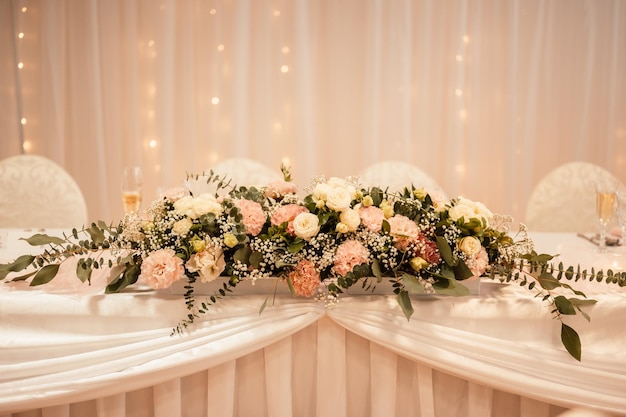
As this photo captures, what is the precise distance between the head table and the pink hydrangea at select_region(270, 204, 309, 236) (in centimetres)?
18

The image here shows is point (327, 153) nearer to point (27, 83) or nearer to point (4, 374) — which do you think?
point (27, 83)

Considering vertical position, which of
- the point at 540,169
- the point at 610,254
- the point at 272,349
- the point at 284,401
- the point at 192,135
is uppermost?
the point at 192,135

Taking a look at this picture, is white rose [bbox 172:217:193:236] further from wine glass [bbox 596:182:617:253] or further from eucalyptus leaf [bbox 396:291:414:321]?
wine glass [bbox 596:182:617:253]

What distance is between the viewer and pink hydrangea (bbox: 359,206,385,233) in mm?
1182

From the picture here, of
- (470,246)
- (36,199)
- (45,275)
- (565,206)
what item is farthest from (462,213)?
(36,199)

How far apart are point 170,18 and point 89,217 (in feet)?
5.26

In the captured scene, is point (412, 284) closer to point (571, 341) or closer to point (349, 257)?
point (349, 257)

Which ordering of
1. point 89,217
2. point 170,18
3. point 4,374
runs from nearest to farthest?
point 4,374
point 170,18
point 89,217

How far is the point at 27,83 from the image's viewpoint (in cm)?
391

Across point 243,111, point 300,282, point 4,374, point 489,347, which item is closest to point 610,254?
point 489,347

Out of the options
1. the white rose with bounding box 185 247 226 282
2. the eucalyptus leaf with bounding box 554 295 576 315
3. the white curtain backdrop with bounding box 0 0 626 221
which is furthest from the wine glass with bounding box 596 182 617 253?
the white curtain backdrop with bounding box 0 0 626 221

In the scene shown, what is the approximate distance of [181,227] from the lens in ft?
3.93

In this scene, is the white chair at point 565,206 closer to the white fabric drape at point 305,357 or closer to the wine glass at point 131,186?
the white fabric drape at point 305,357

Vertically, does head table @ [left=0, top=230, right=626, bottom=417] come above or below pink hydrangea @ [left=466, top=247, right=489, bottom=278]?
below
